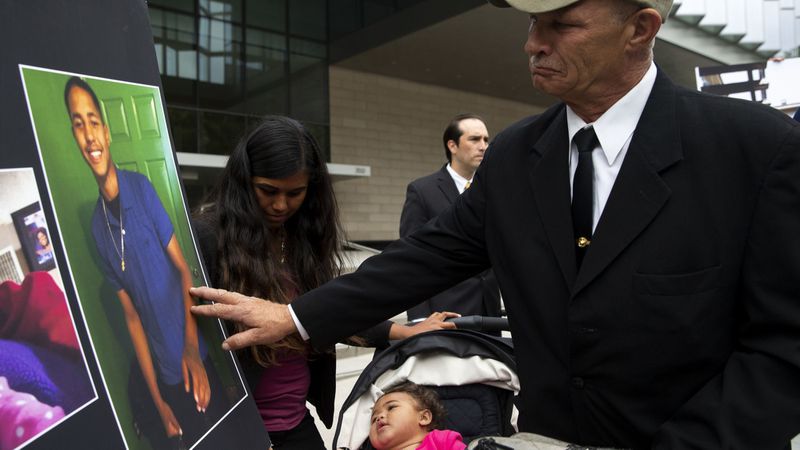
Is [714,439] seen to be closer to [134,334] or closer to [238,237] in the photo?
[134,334]

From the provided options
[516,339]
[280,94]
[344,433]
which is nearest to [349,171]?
[280,94]

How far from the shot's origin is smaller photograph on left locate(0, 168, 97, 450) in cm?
83

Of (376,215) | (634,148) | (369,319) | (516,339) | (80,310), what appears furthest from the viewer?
(376,215)

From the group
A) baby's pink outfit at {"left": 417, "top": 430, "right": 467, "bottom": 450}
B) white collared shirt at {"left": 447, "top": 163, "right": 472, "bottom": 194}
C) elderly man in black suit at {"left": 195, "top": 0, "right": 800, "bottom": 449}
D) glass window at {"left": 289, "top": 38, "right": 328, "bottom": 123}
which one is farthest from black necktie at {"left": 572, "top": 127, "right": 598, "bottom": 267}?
glass window at {"left": 289, "top": 38, "right": 328, "bottom": 123}

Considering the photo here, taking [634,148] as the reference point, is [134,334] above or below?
below

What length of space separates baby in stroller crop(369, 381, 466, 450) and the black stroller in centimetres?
5

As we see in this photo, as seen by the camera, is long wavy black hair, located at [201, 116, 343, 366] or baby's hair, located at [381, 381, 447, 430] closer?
long wavy black hair, located at [201, 116, 343, 366]

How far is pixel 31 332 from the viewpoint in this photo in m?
0.88

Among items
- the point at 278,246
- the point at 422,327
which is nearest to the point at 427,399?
the point at 422,327

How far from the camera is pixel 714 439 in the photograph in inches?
49.0

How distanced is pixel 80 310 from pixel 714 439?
112 centimetres

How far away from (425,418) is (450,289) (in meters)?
1.56

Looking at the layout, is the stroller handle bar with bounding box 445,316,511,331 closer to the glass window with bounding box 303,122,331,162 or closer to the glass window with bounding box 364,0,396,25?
the glass window with bounding box 364,0,396,25

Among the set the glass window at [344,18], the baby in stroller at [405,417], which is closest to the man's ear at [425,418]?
the baby in stroller at [405,417]
